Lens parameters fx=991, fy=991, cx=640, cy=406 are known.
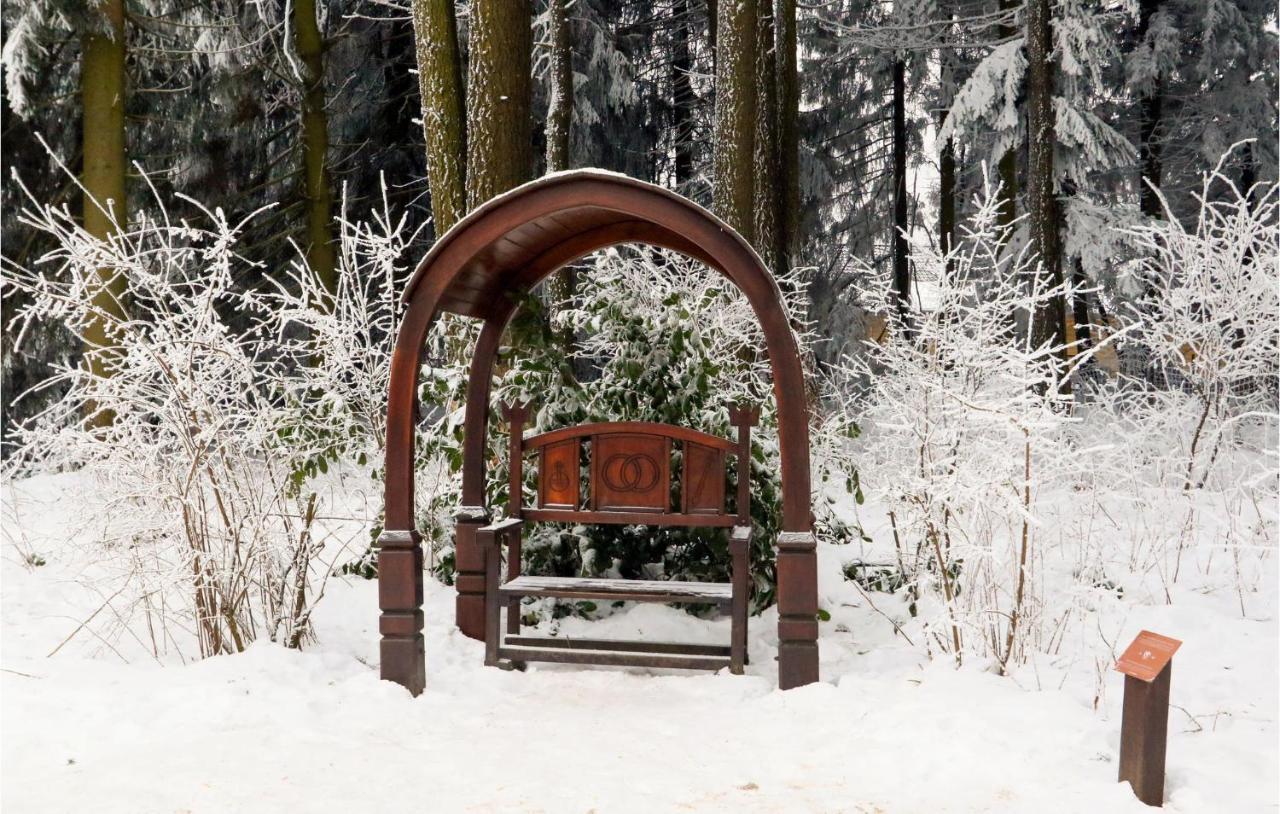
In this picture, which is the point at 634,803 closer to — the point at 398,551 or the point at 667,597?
the point at 667,597

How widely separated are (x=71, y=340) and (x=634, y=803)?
474 inches

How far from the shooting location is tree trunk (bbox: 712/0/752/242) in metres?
8.07

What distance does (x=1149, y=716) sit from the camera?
307 centimetres

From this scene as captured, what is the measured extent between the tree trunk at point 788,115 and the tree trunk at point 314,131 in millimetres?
5518

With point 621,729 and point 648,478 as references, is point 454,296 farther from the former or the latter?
point 621,729

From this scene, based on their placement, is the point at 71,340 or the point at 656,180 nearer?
the point at 71,340

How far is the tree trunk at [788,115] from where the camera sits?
9.54 meters

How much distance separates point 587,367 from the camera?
46.6 ft

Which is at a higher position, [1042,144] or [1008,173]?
[1008,173]

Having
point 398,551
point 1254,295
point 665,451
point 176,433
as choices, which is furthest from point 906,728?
point 1254,295

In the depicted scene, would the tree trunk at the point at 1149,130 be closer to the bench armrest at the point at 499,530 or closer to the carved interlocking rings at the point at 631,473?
the carved interlocking rings at the point at 631,473

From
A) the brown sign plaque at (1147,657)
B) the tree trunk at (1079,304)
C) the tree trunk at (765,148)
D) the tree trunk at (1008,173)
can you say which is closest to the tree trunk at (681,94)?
the tree trunk at (1008,173)

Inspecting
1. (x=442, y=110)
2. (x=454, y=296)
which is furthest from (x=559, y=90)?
(x=454, y=296)

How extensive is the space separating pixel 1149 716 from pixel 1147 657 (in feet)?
0.58
